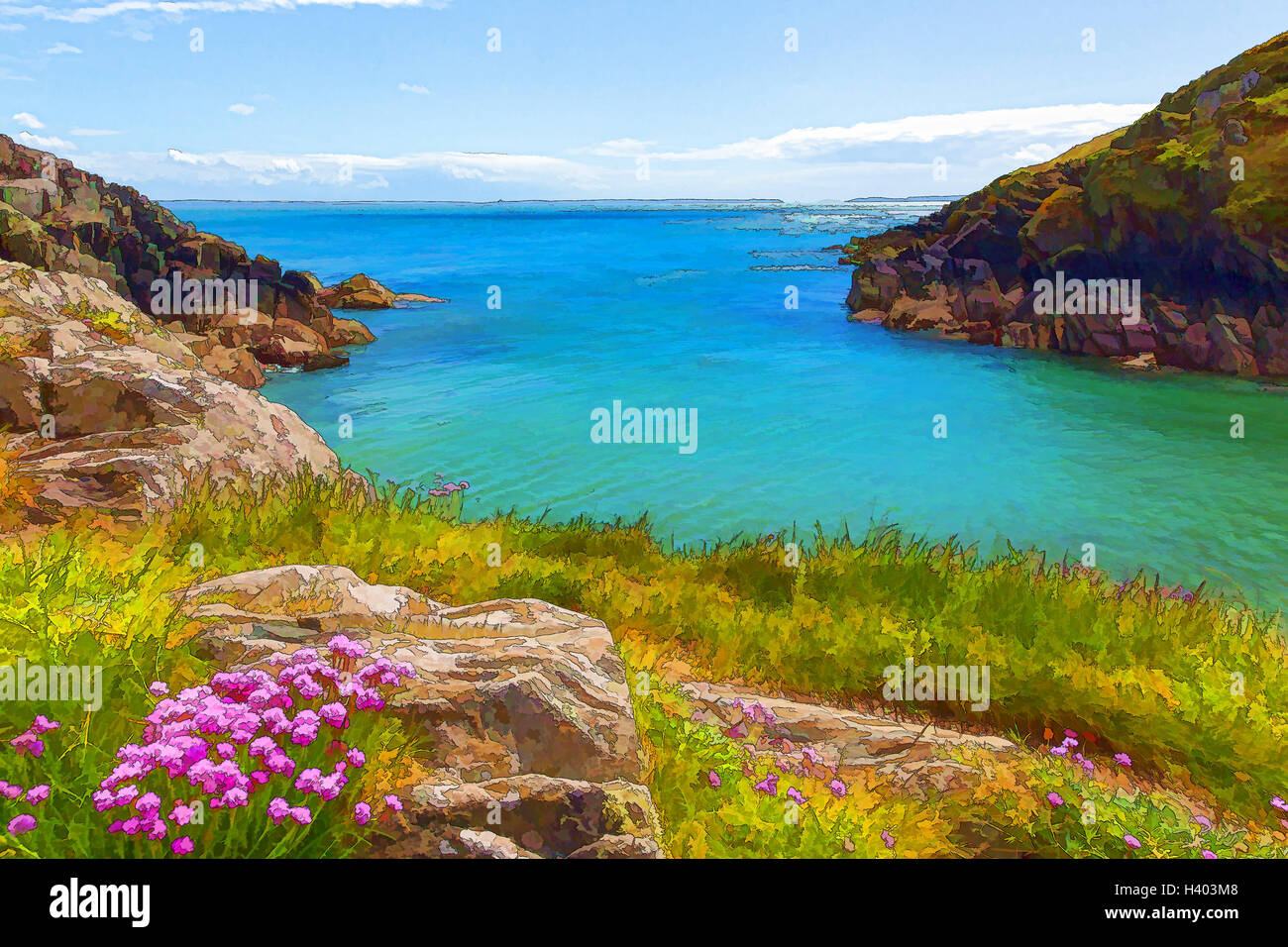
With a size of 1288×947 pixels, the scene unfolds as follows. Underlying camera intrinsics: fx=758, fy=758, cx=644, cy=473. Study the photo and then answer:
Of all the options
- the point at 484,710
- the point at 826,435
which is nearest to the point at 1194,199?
the point at 826,435

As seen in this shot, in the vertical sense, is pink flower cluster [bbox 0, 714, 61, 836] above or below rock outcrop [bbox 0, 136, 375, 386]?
below

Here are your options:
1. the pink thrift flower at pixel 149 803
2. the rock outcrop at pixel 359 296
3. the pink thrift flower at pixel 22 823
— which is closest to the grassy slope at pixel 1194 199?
the pink thrift flower at pixel 149 803

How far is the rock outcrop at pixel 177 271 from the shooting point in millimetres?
35406

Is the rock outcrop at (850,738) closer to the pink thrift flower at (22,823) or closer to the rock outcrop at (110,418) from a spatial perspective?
the pink thrift flower at (22,823)

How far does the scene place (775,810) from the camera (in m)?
4.00

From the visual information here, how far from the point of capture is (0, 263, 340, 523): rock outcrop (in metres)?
7.31

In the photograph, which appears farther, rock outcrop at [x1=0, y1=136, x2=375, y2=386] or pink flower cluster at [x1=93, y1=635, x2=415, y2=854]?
rock outcrop at [x1=0, y1=136, x2=375, y2=386]

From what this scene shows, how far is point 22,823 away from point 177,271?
47.7m

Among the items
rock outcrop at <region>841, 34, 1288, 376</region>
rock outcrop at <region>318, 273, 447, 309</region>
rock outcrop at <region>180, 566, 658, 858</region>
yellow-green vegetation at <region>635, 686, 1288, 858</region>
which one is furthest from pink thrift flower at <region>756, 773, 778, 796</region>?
rock outcrop at <region>318, 273, 447, 309</region>

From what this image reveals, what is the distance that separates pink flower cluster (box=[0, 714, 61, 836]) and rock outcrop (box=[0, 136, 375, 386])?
3210 centimetres

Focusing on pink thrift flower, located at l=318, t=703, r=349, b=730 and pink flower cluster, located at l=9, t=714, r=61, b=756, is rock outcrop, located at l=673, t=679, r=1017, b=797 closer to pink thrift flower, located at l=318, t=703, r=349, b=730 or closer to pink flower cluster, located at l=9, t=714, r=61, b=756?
pink thrift flower, located at l=318, t=703, r=349, b=730

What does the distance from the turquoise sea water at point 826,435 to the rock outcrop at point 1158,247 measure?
248 cm
